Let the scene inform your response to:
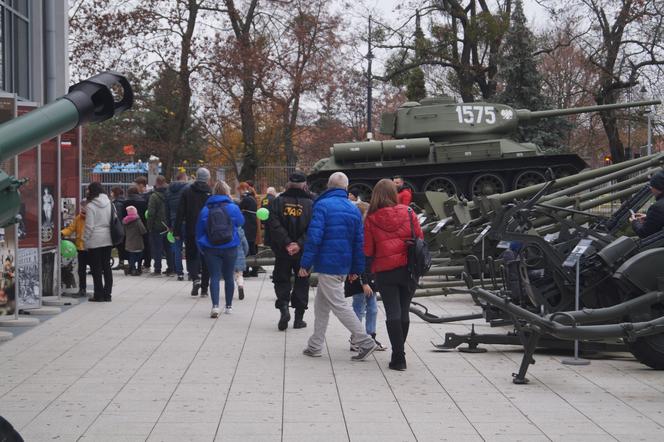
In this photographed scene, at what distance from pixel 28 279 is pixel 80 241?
2.17m

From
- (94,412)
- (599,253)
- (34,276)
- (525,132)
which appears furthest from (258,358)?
(525,132)

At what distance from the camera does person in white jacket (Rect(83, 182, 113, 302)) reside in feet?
42.8

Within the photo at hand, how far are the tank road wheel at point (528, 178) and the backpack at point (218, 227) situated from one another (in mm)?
17641

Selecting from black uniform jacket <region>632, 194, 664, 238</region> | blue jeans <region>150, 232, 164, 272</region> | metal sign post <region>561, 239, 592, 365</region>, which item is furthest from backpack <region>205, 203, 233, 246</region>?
blue jeans <region>150, 232, 164, 272</region>

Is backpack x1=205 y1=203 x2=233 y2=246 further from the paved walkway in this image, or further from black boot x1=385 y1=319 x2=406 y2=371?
black boot x1=385 y1=319 x2=406 y2=371

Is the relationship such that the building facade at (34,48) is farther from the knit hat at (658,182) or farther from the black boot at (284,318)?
the knit hat at (658,182)

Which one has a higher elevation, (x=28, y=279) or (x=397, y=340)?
(x=28, y=279)

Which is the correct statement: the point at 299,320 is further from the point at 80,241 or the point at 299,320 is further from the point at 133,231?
the point at 133,231

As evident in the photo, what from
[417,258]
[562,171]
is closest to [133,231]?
[417,258]

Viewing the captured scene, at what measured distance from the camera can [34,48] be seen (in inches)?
580

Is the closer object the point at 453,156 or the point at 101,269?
the point at 101,269

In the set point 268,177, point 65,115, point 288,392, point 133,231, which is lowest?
point 288,392

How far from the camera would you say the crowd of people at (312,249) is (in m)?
8.20

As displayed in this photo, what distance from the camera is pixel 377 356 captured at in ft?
29.1
